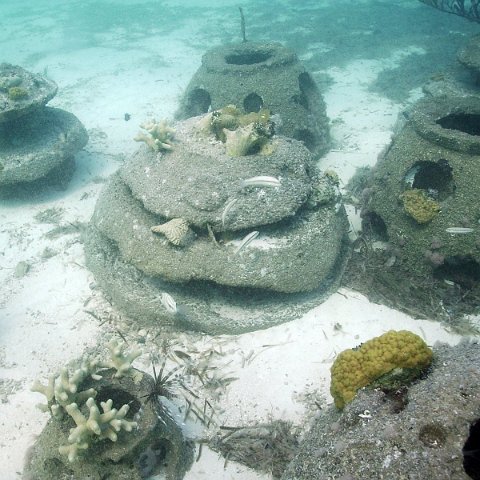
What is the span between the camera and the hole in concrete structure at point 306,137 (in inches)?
358

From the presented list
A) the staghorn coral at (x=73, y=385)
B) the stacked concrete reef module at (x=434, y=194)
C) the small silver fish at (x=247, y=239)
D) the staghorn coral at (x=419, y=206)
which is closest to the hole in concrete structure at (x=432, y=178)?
the stacked concrete reef module at (x=434, y=194)

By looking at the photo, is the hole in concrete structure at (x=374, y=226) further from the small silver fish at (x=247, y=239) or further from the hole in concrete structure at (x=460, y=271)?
the small silver fish at (x=247, y=239)

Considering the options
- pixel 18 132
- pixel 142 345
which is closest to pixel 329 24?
pixel 18 132

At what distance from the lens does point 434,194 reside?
6.12 meters

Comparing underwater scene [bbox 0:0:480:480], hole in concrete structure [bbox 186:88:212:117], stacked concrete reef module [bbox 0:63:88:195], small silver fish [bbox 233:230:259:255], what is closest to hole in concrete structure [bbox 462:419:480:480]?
underwater scene [bbox 0:0:480:480]

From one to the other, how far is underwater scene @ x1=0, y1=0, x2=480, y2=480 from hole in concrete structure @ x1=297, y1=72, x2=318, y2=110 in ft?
0.16

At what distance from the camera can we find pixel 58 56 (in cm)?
1916

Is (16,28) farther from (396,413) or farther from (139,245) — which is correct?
(396,413)

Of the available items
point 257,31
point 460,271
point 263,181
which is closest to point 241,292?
point 263,181

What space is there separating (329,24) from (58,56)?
13727 mm

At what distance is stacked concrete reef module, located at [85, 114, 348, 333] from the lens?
5.26 metres

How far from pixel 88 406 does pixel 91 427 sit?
23 cm

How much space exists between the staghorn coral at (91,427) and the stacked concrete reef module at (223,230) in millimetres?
1647

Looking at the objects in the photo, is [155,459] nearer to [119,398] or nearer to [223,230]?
[119,398]
